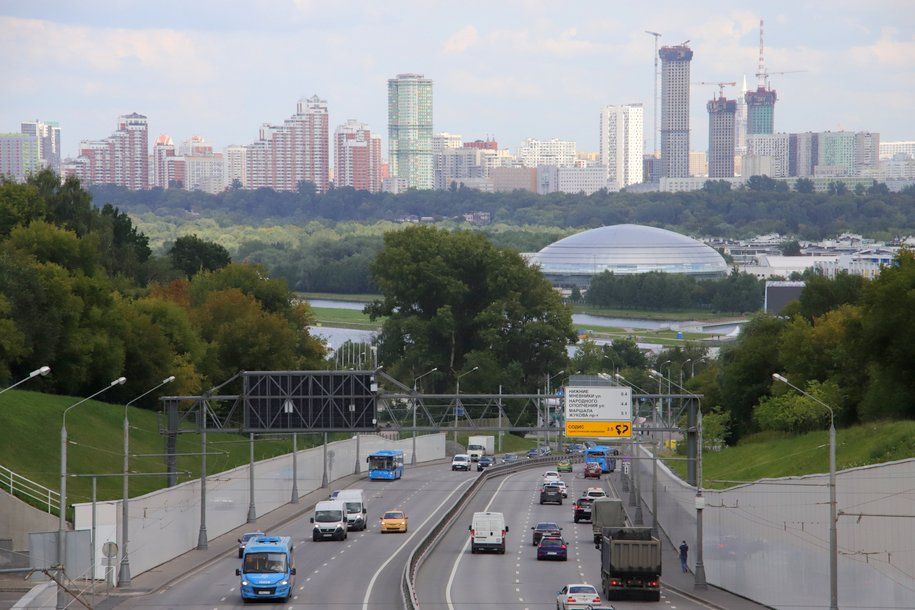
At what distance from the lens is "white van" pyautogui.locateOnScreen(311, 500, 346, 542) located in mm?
63094

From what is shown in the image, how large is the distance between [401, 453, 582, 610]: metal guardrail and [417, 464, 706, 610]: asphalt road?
0.40m

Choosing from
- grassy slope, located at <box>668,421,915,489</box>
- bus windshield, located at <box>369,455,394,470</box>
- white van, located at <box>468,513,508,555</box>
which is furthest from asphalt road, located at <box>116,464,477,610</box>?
bus windshield, located at <box>369,455,394,470</box>

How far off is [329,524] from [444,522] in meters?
5.61

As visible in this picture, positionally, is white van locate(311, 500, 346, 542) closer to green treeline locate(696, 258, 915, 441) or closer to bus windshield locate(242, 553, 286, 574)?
bus windshield locate(242, 553, 286, 574)

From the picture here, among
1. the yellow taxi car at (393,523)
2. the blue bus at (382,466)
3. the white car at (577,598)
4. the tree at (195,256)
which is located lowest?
the blue bus at (382,466)

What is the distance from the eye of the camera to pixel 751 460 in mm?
70750

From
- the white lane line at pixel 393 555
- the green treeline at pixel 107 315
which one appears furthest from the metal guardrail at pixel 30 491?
the green treeline at pixel 107 315

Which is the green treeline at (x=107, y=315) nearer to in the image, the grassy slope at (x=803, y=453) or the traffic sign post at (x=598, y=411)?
the traffic sign post at (x=598, y=411)

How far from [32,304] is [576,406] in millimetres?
30625

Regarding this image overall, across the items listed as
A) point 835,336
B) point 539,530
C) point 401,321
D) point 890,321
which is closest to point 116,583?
point 539,530

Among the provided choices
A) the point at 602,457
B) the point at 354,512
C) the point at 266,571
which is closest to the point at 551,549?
the point at 354,512

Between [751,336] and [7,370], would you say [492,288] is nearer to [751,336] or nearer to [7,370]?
[751,336]

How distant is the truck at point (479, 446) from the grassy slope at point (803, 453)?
29.4 metres

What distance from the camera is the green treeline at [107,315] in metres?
78.7
